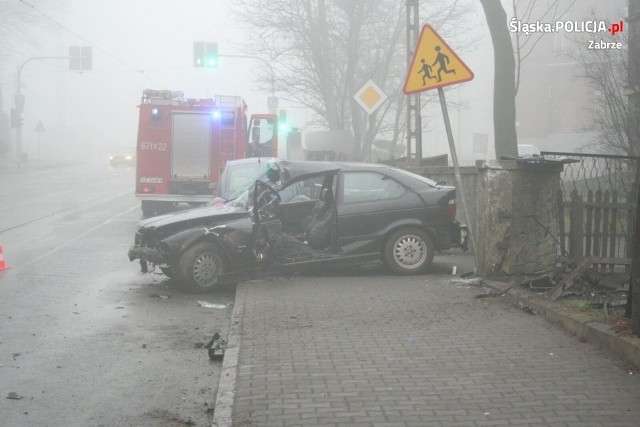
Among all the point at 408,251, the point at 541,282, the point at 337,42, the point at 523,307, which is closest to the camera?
the point at 523,307

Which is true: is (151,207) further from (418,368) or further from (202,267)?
(418,368)

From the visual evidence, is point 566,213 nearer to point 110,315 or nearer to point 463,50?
point 110,315

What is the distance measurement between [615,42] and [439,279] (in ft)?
26.3

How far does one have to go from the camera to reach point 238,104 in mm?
21734

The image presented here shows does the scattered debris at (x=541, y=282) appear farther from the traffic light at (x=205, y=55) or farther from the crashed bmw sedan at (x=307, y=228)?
the traffic light at (x=205, y=55)

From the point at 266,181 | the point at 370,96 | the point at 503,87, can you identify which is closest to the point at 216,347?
the point at 266,181

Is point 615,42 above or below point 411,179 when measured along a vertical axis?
above

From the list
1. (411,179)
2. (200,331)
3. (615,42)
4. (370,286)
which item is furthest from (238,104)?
(200,331)

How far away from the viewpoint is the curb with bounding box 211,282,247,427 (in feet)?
15.9

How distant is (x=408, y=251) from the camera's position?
10820 millimetres

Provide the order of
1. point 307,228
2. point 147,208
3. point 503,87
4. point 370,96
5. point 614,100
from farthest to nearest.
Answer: point 147,208
point 370,96
point 503,87
point 614,100
point 307,228

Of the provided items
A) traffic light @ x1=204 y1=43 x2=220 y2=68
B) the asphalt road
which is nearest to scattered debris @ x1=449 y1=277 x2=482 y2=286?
the asphalt road

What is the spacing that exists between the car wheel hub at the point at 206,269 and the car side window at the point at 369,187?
2.05 metres

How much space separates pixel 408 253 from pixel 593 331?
4.57 metres
